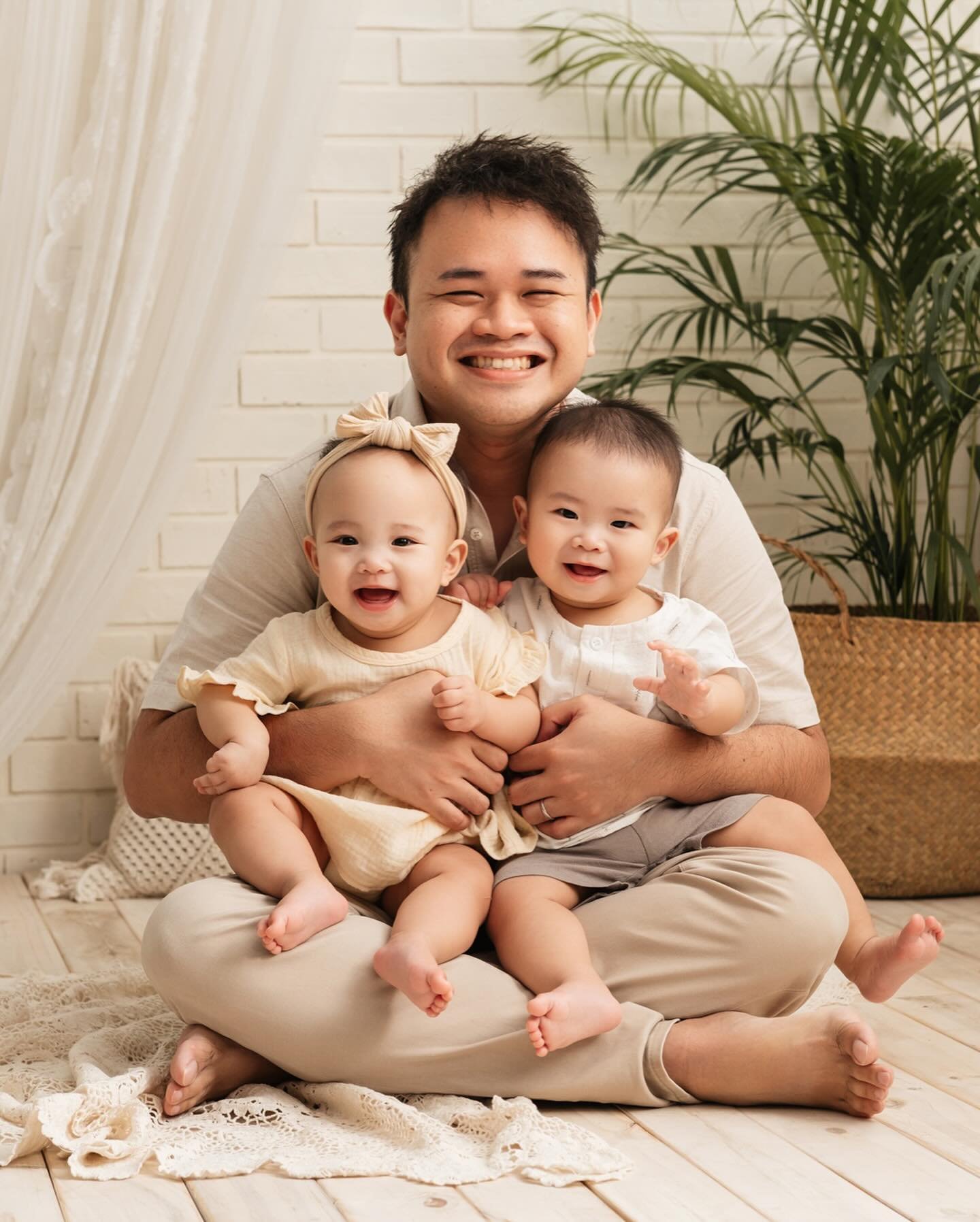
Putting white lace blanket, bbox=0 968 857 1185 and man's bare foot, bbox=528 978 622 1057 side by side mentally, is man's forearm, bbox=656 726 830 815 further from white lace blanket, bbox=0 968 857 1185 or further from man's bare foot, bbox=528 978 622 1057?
white lace blanket, bbox=0 968 857 1185

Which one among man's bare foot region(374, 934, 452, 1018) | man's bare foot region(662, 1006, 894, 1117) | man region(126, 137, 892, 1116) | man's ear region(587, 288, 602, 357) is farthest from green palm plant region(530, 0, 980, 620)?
man's bare foot region(374, 934, 452, 1018)

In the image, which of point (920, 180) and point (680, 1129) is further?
point (920, 180)

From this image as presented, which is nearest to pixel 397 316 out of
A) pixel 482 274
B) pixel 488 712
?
pixel 482 274

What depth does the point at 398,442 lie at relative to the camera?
5.37ft

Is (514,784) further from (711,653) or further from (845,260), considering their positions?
(845,260)

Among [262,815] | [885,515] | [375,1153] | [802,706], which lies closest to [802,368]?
[885,515]

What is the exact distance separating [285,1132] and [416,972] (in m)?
0.21

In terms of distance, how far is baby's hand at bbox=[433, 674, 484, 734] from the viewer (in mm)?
1580

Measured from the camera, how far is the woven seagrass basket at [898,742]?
8.45 ft

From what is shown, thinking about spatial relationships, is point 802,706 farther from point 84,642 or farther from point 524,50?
point 524,50

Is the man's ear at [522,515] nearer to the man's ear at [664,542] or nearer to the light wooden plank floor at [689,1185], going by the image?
the man's ear at [664,542]

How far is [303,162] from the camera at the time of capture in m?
2.51

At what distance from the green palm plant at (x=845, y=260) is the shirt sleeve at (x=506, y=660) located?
954 mm

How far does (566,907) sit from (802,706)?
414 mm
